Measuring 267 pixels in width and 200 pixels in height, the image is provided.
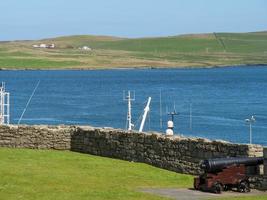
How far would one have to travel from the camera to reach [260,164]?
18.4 meters

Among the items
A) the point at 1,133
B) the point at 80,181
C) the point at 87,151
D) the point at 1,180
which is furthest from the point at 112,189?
the point at 1,133

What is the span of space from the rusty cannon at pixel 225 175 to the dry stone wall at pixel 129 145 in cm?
111

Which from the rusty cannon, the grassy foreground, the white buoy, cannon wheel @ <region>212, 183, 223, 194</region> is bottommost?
the grassy foreground

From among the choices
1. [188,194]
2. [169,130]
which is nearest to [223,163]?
[188,194]

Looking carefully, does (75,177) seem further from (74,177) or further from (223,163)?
(223,163)

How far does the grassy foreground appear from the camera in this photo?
56.6 feet

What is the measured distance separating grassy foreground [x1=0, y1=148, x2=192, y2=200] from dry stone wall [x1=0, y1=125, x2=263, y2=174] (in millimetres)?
407

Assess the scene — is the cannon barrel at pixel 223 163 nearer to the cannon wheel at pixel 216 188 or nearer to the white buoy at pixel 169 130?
the cannon wheel at pixel 216 188

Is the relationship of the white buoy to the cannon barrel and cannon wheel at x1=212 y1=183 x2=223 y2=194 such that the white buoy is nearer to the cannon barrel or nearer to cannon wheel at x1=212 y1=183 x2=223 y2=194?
the cannon barrel

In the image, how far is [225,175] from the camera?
1783cm

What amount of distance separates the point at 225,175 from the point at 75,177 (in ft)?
13.4

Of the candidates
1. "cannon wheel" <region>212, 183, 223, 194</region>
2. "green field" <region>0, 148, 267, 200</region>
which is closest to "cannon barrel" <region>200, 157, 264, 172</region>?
"cannon wheel" <region>212, 183, 223, 194</region>

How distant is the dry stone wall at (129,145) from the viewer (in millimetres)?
20516

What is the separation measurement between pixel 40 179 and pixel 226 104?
65196mm
